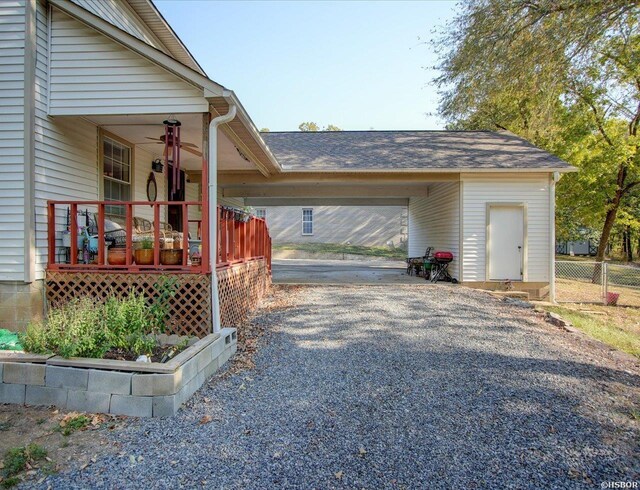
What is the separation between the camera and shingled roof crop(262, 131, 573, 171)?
10820 millimetres

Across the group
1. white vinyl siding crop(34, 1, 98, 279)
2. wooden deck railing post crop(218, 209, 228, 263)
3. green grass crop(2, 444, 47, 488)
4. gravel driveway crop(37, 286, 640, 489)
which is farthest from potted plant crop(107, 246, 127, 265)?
green grass crop(2, 444, 47, 488)

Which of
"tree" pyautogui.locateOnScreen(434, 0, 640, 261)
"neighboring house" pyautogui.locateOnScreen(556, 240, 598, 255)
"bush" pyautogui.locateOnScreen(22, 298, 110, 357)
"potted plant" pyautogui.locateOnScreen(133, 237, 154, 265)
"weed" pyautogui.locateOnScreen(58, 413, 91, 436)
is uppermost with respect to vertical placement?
"tree" pyautogui.locateOnScreen(434, 0, 640, 261)

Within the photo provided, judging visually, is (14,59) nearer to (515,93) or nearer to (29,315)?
(29,315)

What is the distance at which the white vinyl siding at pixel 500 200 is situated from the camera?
423 inches

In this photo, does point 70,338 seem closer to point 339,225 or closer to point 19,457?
point 19,457

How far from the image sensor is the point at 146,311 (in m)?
4.94

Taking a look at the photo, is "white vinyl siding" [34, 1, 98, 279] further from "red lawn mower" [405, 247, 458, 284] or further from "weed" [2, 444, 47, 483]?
"red lawn mower" [405, 247, 458, 284]

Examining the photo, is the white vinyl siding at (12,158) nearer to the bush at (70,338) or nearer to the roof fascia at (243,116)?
the bush at (70,338)

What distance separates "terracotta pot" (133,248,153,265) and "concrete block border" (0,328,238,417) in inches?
70.5

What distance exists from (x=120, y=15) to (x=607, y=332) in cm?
1081

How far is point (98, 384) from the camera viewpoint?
347cm

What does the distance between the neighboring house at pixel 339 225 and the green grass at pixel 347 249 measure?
72 cm

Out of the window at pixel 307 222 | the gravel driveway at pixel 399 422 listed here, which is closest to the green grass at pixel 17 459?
the gravel driveway at pixel 399 422

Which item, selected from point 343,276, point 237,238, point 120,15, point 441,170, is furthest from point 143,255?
point 343,276
